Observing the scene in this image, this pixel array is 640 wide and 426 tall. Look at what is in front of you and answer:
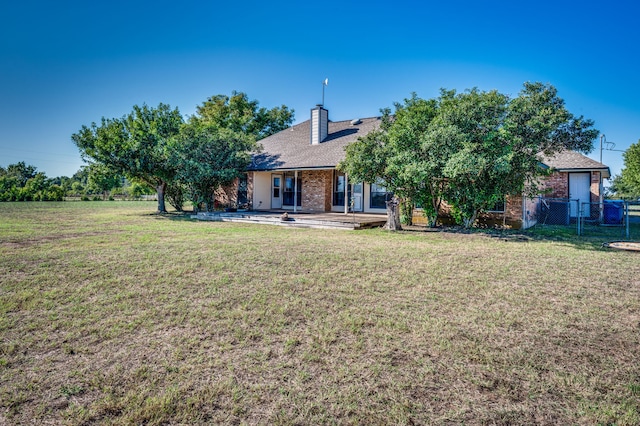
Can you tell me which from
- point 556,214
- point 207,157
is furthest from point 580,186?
point 207,157

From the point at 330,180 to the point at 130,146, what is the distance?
1003 centimetres

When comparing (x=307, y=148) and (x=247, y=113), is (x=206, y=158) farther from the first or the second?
(x=247, y=113)

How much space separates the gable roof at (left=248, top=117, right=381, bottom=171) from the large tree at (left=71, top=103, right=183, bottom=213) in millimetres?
4635

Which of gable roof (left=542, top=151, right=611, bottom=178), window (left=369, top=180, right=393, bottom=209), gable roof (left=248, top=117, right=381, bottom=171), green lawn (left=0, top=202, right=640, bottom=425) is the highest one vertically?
gable roof (left=248, top=117, right=381, bottom=171)

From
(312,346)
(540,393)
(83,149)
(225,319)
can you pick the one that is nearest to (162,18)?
(83,149)

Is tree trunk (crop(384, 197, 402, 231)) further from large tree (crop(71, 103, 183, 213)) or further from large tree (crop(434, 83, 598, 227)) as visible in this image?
large tree (crop(71, 103, 183, 213))

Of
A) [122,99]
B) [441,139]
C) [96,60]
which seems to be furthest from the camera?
[122,99]

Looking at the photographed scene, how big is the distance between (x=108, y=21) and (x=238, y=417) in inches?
638

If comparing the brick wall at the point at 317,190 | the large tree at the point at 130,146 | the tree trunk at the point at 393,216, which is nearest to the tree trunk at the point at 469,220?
the tree trunk at the point at 393,216

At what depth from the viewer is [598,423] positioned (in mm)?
2299

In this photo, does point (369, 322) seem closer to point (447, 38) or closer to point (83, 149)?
point (447, 38)

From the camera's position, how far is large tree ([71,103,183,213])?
17125mm

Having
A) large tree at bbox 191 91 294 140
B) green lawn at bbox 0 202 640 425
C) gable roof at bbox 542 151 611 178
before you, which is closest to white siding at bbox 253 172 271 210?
large tree at bbox 191 91 294 140

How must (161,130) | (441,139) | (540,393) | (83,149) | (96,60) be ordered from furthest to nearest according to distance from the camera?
(161,130) → (83,149) → (96,60) → (441,139) → (540,393)
